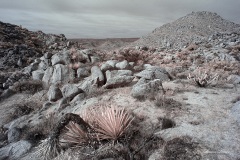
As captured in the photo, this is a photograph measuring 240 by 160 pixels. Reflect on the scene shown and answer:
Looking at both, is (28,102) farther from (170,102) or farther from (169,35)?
(169,35)

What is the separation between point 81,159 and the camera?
190 inches

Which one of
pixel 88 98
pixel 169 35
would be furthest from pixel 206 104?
pixel 169 35

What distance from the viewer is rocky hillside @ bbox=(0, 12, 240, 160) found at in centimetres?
484

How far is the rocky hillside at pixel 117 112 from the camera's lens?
484 cm

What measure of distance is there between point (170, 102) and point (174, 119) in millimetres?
837

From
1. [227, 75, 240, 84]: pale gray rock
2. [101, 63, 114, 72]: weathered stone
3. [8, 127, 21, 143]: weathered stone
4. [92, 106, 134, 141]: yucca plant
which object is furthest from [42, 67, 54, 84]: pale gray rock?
[227, 75, 240, 84]: pale gray rock

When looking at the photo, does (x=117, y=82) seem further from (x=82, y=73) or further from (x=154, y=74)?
(x=82, y=73)

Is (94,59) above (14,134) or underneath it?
above

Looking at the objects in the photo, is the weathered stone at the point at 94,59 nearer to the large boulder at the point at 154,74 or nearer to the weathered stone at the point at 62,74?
the weathered stone at the point at 62,74

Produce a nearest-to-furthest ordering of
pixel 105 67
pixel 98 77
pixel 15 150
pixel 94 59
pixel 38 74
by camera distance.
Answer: pixel 15 150 → pixel 98 77 → pixel 105 67 → pixel 38 74 → pixel 94 59

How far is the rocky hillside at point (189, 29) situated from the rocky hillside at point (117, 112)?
1683 centimetres

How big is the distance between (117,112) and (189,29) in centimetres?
2899

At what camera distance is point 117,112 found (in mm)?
5609

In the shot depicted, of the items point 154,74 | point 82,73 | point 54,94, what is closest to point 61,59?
point 82,73
